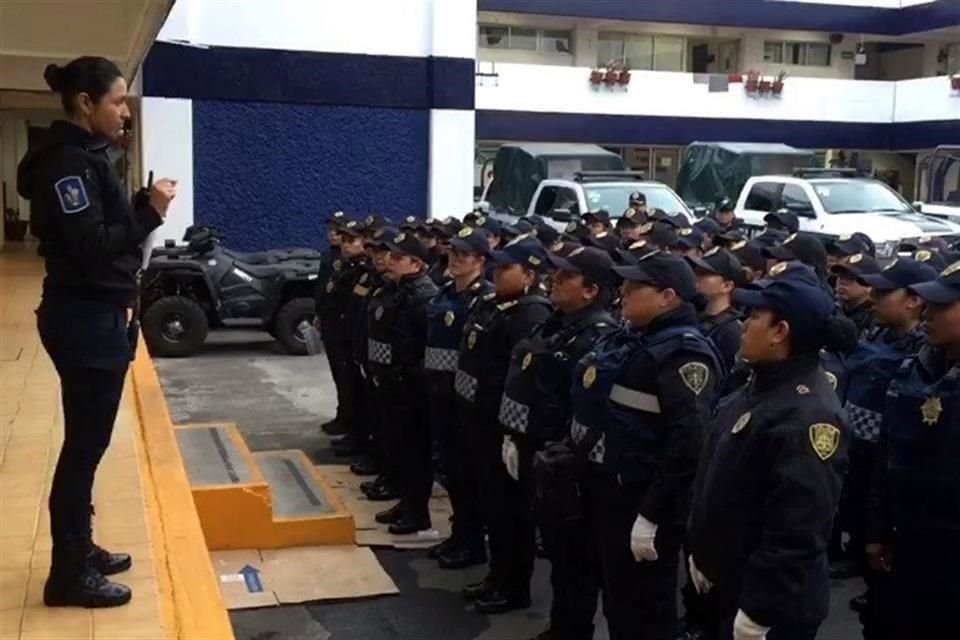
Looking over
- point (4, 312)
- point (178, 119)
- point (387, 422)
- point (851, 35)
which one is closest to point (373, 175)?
point (178, 119)

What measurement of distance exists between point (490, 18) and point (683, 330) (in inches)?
982

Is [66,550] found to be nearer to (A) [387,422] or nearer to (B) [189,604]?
(B) [189,604]

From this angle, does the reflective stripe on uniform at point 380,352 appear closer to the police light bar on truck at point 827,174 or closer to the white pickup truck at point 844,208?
the white pickup truck at point 844,208

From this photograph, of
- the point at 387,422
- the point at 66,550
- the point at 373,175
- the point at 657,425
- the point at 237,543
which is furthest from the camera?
the point at 373,175

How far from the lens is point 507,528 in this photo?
557cm

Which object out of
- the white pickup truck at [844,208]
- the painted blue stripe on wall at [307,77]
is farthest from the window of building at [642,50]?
the painted blue stripe on wall at [307,77]

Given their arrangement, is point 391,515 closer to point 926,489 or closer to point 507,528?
point 507,528

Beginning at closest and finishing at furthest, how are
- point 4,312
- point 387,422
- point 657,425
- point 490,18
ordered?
point 657,425
point 387,422
point 4,312
point 490,18

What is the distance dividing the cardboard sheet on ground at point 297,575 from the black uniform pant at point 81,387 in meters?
2.63

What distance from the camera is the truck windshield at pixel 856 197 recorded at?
14.8m

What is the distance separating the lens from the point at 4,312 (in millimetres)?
10141

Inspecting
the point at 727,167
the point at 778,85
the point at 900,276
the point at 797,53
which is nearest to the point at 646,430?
the point at 900,276

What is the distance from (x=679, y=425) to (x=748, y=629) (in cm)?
95

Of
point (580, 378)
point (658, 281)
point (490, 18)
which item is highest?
point (490, 18)
